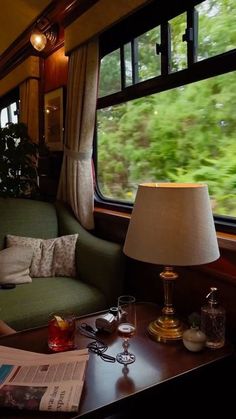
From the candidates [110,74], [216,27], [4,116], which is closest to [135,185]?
[110,74]

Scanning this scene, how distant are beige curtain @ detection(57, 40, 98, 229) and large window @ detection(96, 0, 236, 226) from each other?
155mm

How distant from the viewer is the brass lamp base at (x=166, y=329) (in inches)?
53.5

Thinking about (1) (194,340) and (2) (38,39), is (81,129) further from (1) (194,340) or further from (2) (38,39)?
(1) (194,340)

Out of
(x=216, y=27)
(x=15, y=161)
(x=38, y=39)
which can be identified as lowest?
(x=15, y=161)

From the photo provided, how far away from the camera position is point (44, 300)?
6.48 feet

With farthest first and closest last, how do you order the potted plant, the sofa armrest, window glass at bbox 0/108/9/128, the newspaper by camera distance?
window glass at bbox 0/108/9/128
the potted plant
the sofa armrest
the newspaper

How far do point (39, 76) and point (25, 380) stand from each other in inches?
128

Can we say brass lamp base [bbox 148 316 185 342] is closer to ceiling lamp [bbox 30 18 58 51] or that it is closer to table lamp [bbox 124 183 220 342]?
table lamp [bbox 124 183 220 342]

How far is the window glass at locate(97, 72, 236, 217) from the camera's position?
1776mm

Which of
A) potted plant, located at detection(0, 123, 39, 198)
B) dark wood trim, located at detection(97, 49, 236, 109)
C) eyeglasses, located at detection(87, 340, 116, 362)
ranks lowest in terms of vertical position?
eyeglasses, located at detection(87, 340, 116, 362)

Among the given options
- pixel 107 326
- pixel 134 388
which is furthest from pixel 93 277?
pixel 134 388

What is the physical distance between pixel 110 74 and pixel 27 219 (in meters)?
1.28

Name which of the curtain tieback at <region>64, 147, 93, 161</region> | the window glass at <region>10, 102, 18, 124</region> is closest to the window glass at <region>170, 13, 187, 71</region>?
the curtain tieback at <region>64, 147, 93, 161</region>

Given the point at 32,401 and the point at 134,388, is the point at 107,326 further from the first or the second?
the point at 32,401
